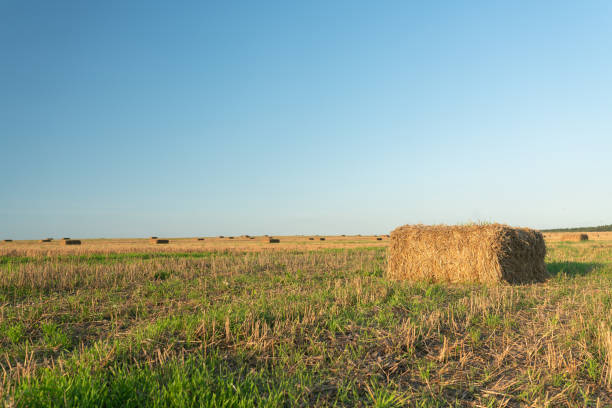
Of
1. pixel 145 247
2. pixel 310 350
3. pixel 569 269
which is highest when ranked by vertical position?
pixel 145 247

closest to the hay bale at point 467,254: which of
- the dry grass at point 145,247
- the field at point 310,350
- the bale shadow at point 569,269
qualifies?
the bale shadow at point 569,269

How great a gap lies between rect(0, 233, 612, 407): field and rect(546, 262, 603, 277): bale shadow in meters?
4.71

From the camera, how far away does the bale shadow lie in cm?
1446

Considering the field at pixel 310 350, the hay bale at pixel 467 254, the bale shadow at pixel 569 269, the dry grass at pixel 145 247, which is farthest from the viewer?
the dry grass at pixel 145 247

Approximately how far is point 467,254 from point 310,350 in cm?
957

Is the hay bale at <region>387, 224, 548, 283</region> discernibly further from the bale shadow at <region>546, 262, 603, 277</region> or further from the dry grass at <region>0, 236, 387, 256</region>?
the dry grass at <region>0, 236, 387, 256</region>

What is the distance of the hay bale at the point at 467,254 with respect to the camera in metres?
12.9

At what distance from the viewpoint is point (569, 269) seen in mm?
15805

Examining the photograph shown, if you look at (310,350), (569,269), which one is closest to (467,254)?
(569,269)

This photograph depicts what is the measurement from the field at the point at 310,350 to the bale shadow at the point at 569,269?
4713 millimetres

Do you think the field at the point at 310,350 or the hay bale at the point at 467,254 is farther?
the hay bale at the point at 467,254

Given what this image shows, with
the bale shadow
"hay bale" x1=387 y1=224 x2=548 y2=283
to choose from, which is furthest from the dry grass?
the bale shadow

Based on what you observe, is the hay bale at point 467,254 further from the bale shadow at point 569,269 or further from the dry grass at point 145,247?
the dry grass at point 145,247

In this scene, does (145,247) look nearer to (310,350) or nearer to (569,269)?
(569,269)
